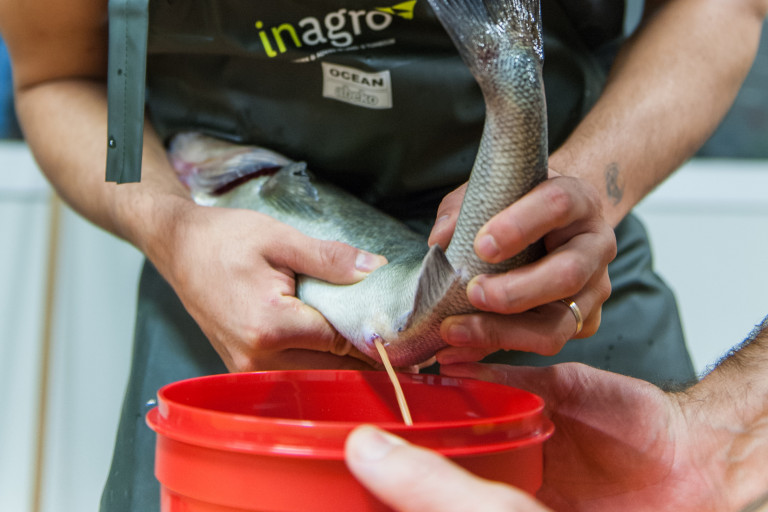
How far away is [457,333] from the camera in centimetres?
40

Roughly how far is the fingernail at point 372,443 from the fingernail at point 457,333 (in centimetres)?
14

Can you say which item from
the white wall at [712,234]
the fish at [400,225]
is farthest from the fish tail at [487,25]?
the white wall at [712,234]

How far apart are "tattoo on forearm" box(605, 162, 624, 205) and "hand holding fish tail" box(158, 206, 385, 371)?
8.1 inches

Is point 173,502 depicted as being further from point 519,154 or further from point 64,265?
point 64,265

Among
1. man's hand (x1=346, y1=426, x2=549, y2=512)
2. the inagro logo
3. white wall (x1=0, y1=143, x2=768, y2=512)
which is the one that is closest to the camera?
man's hand (x1=346, y1=426, x2=549, y2=512)

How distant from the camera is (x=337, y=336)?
490mm

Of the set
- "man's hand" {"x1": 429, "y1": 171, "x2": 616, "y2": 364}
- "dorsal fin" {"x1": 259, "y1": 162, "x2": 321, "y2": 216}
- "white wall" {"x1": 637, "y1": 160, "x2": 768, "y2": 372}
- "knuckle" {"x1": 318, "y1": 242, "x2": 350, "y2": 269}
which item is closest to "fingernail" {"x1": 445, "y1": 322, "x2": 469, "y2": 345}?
"man's hand" {"x1": 429, "y1": 171, "x2": 616, "y2": 364}

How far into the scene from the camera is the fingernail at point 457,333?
1.30 ft

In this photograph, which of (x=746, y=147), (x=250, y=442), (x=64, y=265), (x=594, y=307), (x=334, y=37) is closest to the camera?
(x=250, y=442)

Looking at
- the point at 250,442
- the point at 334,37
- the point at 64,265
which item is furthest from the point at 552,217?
the point at 64,265

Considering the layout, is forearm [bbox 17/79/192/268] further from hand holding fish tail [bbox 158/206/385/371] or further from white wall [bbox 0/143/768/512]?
white wall [bbox 0/143/768/512]

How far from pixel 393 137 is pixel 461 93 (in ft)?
0.23

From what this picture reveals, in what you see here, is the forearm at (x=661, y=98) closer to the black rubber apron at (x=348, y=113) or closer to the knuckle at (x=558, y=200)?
the black rubber apron at (x=348, y=113)

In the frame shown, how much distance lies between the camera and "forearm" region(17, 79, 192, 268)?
59 cm
